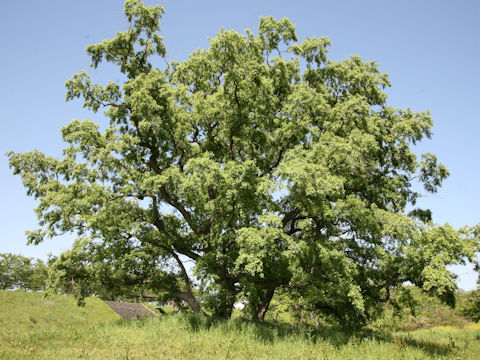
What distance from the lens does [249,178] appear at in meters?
14.2

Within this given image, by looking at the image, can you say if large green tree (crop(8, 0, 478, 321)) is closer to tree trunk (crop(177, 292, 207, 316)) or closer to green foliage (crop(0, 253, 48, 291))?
tree trunk (crop(177, 292, 207, 316))

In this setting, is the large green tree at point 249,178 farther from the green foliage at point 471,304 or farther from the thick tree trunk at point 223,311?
the green foliage at point 471,304

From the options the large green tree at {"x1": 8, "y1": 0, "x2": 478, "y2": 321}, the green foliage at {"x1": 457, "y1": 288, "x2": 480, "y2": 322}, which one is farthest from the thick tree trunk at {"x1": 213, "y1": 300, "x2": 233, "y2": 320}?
the green foliage at {"x1": 457, "y1": 288, "x2": 480, "y2": 322}

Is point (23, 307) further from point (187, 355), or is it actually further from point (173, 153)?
point (187, 355)

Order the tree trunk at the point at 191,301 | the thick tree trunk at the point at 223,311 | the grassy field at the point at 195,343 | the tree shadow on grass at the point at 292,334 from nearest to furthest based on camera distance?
the grassy field at the point at 195,343
the tree shadow on grass at the point at 292,334
the thick tree trunk at the point at 223,311
the tree trunk at the point at 191,301

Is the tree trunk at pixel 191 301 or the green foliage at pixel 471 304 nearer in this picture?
the tree trunk at pixel 191 301

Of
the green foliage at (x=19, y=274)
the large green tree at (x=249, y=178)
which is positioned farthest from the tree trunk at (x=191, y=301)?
the green foliage at (x=19, y=274)

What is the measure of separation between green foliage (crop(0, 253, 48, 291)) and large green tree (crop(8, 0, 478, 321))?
54.5 m

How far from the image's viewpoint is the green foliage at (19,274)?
6091 cm

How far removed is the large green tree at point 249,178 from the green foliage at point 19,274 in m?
54.5

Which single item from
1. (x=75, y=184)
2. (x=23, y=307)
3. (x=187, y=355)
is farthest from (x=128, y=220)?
(x=23, y=307)

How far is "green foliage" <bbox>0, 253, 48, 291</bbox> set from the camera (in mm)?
60906

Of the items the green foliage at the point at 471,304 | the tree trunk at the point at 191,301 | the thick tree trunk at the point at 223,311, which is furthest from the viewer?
the green foliage at the point at 471,304

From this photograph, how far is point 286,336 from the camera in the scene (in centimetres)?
1234
